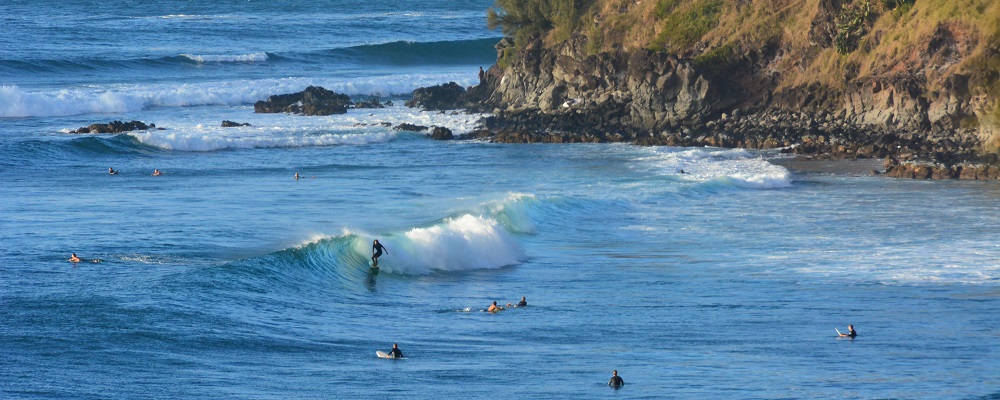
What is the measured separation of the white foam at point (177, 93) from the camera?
63.1 meters

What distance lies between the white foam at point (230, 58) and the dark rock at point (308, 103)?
20.7 metres

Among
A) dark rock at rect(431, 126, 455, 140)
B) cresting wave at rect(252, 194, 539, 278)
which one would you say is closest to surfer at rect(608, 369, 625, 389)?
cresting wave at rect(252, 194, 539, 278)

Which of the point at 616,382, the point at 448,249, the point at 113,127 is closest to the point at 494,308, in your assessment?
the point at 616,382

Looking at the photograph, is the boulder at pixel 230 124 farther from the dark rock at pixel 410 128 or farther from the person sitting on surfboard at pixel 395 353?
the person sitting on surfboard at pixel 395 353

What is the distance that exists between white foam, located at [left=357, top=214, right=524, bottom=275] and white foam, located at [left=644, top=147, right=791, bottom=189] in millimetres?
11095

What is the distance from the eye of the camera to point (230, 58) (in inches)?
3420

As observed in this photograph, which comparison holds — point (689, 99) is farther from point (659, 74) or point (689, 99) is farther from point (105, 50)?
point (105, 50)

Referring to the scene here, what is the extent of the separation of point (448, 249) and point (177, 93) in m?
41.7

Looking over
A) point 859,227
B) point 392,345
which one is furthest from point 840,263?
point 392,345

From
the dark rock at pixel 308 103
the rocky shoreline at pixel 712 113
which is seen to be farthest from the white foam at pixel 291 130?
the rocky shoreline at pixel 712 113

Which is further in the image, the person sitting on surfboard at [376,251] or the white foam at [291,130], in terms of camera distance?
the white foam at [291,130]

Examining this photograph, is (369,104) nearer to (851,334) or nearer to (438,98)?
(438,98)

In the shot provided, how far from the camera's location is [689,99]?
1998 inches

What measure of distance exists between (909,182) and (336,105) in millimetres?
31565
